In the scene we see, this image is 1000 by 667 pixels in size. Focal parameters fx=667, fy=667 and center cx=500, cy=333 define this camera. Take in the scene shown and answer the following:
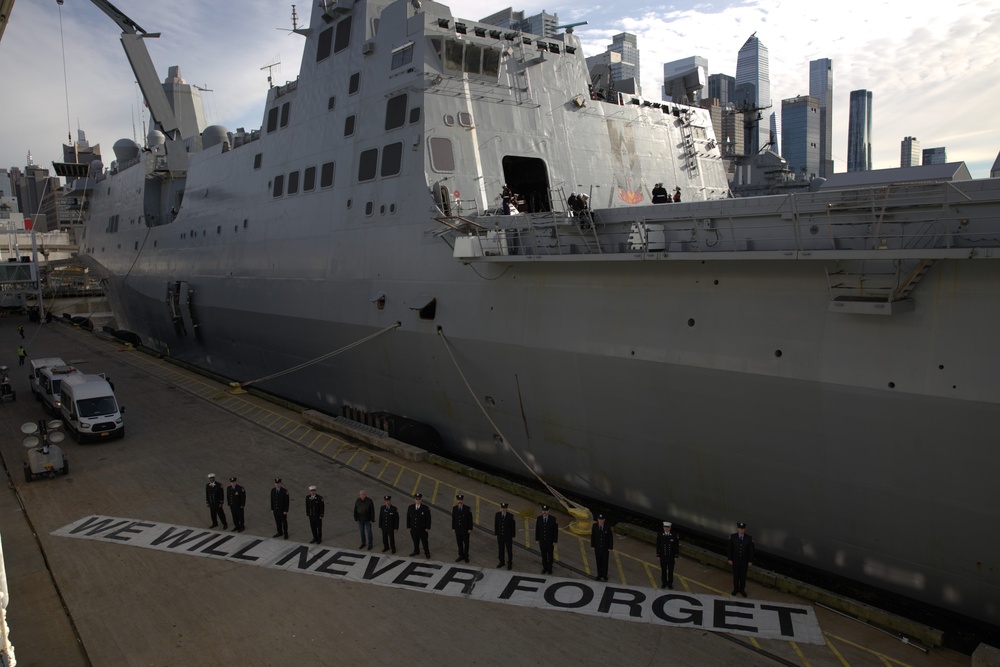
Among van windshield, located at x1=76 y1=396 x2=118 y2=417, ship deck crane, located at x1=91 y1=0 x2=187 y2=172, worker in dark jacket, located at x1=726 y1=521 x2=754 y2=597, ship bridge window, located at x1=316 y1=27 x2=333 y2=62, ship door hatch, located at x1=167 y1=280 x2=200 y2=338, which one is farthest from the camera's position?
ship deck crane, located at x1=91 y1=0 x2=187 y2=172

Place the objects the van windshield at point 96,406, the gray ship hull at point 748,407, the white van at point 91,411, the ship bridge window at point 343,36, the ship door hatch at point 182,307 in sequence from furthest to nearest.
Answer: the ship door hatch at point 182,307, the ship bridge window at point 343,36, the van windshield at point 96,406, the white van at point 91,411, the gray ship hull at point 748,407

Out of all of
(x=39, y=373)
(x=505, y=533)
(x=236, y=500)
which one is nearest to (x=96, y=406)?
(x=39, y=373)

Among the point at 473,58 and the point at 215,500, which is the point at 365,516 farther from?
the point at 473,58

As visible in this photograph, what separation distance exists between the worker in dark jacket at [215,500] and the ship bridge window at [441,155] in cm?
807

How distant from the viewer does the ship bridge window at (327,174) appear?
1830 centimetres

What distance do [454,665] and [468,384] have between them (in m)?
7.05

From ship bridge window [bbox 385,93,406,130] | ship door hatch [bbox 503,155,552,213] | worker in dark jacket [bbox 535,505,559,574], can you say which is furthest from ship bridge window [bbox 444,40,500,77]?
worker in dark jacket [bbox 535,505,559,574]

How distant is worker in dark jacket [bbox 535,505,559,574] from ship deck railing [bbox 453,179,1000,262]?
4.35m

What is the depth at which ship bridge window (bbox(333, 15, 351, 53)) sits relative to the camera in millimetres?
18438

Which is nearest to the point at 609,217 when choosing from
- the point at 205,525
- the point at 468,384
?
the point at 468,384

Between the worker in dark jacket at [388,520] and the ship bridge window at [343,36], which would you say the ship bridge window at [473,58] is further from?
the worker in dark jacket at [388,520]

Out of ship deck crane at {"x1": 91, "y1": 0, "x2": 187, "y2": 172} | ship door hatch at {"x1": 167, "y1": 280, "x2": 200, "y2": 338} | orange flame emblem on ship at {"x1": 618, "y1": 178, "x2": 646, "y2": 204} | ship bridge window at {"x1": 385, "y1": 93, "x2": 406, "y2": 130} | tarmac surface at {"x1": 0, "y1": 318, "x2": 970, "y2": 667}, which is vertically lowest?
tarmac surface at {"x1": 0, "y1": 318, "x2": 970, "y2": 667}

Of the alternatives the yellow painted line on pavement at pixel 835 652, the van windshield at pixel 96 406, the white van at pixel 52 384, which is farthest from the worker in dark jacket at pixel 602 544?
the white van at pixel 52 384

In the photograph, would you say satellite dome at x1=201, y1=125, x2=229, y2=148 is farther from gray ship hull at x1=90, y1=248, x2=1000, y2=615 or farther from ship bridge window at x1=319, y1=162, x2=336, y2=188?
gray ship hull at x1=90, y1=248, x2=1000, y2=615
